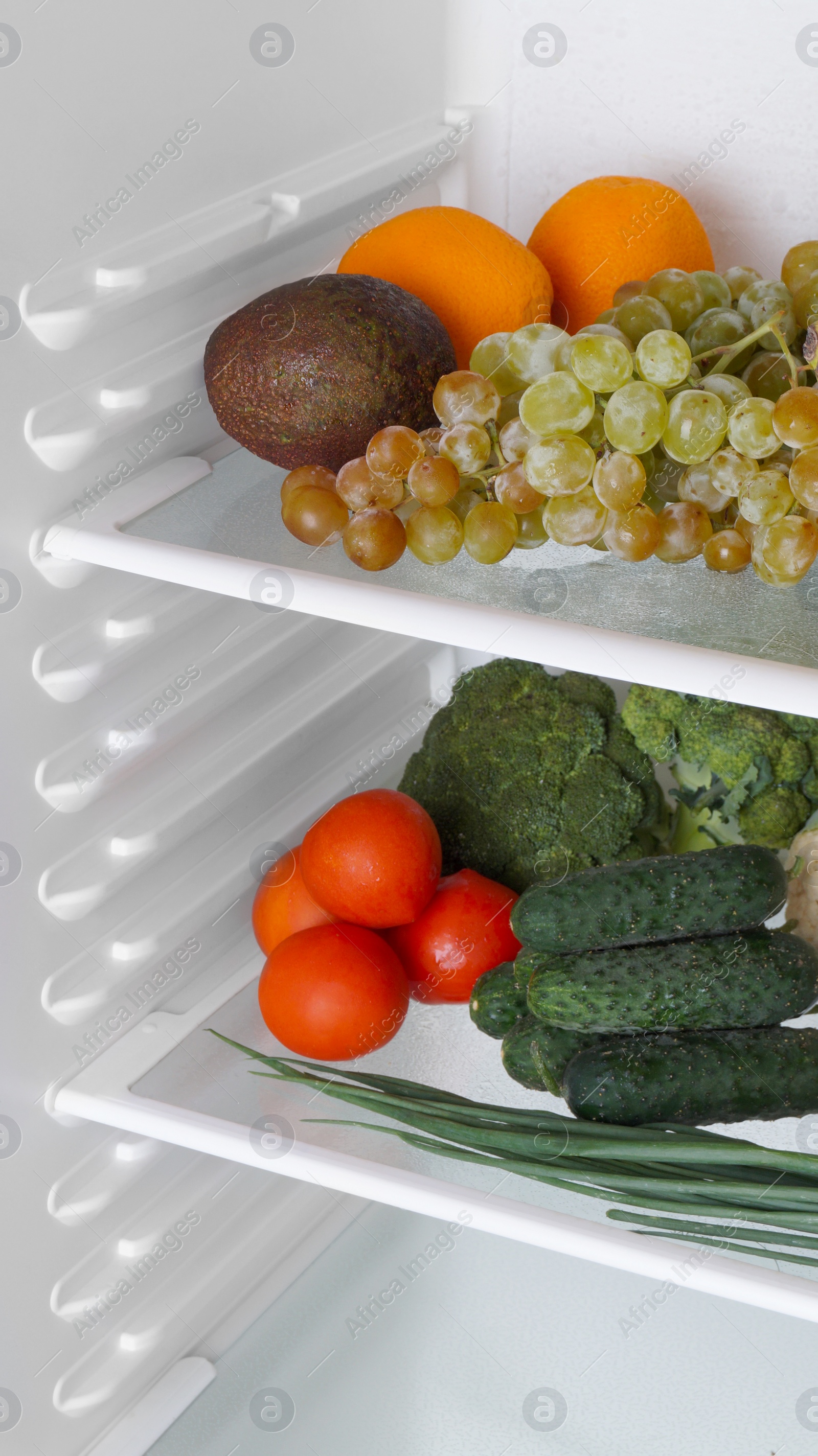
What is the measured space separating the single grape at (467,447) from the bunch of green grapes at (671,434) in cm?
1

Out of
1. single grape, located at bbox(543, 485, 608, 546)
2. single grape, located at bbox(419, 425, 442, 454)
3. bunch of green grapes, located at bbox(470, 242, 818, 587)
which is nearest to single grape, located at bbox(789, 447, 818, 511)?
bunch of green grapes, located at bbox(470, 242, 818, 587)

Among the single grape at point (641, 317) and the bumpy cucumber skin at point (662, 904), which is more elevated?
the single grape at point (641, 317)

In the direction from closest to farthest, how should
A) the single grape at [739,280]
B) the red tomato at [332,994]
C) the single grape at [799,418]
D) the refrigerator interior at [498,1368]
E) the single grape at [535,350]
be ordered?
the single grape at [799,418] < the single grape at [535,350] < the single grape at [739,280] < the red tomato at [332,994] < the refrigerator interior at [498,1368]

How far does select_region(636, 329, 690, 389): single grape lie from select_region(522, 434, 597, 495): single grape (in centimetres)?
6

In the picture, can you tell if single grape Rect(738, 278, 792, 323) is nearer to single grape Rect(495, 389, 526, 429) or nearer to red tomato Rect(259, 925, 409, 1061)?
single grape Rect(495, 389, 526, 429)

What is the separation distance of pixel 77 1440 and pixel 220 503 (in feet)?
2.63

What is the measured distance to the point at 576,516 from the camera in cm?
76

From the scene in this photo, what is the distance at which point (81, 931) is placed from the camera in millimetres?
992

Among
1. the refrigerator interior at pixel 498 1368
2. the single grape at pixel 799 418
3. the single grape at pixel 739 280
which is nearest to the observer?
the single grape at pixel 799 418

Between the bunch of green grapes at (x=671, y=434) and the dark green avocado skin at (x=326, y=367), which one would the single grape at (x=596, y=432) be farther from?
the dark green avocado skin at (x=326, y=367)

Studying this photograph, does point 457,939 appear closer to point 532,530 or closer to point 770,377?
point 532,530

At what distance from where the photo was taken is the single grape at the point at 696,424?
74cm

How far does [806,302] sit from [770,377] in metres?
0.09

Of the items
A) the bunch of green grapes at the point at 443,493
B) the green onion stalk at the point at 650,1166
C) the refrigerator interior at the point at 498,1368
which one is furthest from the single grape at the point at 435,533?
the refrigerator interior at the point at 498,1368
